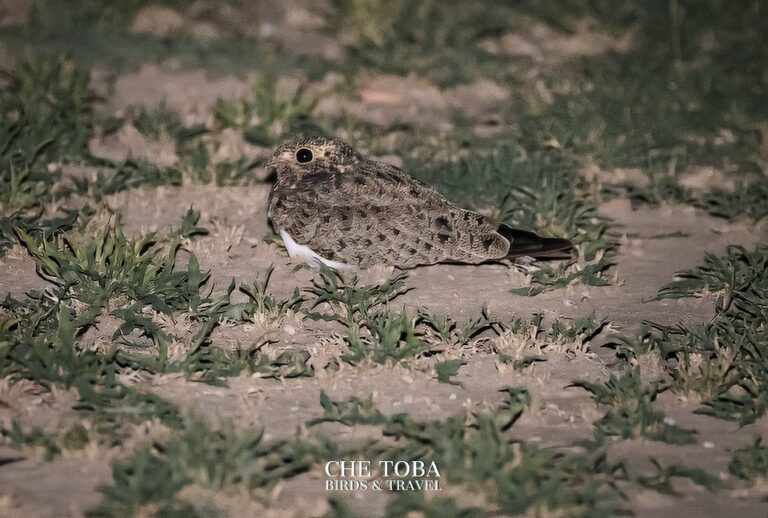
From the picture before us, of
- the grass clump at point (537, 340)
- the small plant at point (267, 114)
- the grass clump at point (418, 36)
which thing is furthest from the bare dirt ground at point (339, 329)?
the grass clump at point (418, 36)

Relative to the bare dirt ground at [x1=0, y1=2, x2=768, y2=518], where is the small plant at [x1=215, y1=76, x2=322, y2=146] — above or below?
above

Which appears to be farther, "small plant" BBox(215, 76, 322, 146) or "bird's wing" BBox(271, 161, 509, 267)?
"small plant" BBox(215, 76, 322, 146)

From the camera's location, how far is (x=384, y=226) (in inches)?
253

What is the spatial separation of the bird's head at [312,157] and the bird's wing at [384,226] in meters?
0.22

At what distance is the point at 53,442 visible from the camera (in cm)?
475

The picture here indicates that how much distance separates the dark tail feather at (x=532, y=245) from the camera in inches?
256

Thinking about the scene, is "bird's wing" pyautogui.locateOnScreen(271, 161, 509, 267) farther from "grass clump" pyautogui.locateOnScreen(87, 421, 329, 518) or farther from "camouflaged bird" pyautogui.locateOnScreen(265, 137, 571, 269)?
"grass clump" pyautogui.locateOnScreen(87, 421, 329, 518)

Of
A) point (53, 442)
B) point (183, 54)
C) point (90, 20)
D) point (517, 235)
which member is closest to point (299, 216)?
point (517, 235)

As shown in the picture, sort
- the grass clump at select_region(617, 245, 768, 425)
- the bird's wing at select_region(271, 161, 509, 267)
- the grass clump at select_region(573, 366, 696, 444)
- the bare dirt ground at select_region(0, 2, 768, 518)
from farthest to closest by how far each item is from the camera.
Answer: the bird's wing at select_region(271, 161, 509, 267), the grass clump at select_region(617, 245, 768, 425), the grass clump at select_region(573, 366, 696, 444), the bare dirt ground at select_region(0, 2, 768, 518)

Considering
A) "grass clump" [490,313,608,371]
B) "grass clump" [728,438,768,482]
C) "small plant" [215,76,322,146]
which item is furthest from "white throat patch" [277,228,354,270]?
"grass clump" [728,438,768,482]

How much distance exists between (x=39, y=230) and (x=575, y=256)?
355 cm

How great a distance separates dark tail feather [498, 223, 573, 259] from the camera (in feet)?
21.3

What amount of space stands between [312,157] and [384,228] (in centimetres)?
81

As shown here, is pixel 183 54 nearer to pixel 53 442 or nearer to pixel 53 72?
pixel 53 72
